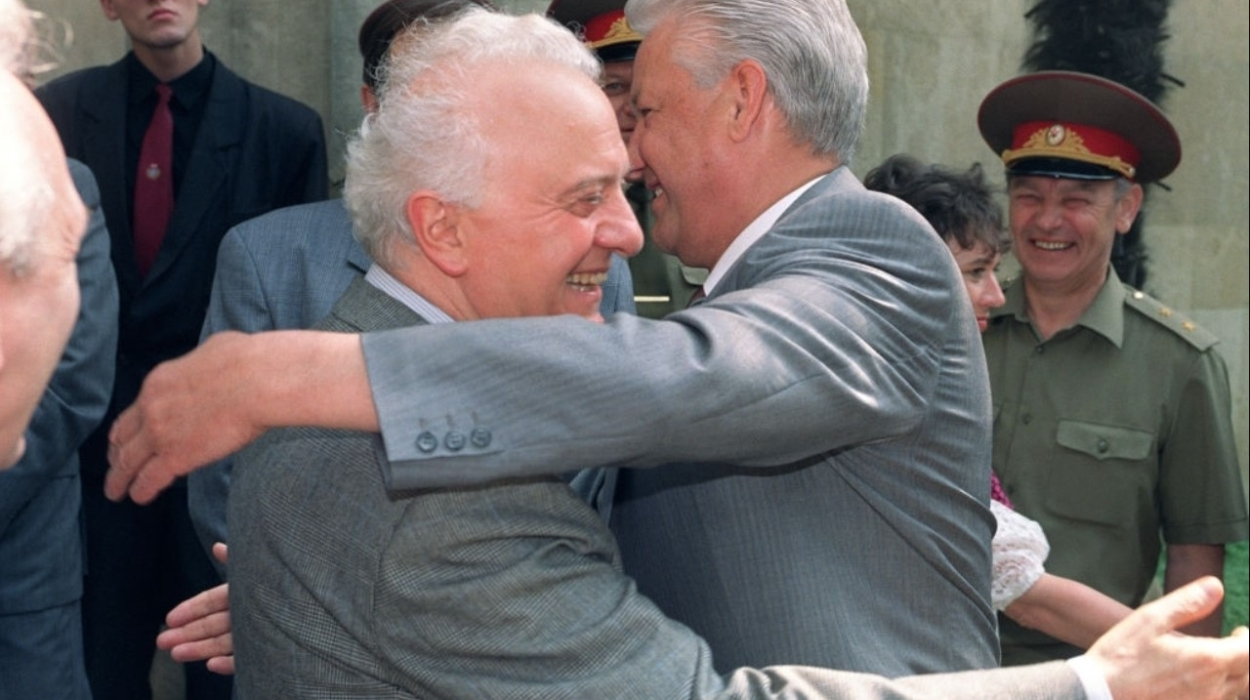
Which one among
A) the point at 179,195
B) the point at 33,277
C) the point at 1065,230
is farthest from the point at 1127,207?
the point at 33,277

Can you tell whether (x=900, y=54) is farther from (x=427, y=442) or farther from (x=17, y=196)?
(x=17, y=196)

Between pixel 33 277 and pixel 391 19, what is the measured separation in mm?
2024

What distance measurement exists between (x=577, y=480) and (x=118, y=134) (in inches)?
77.4

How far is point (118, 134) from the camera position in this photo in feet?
13.0

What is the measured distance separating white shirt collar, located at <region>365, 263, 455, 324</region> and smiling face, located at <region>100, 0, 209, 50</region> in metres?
2.09

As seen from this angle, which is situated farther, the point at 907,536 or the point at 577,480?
the point at 577,480

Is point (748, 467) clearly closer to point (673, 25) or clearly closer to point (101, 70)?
point (673, 25)

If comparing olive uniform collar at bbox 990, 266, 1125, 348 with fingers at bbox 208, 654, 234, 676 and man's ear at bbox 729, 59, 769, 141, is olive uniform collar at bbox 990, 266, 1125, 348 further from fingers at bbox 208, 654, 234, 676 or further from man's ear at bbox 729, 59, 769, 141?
fingers at bbox 208, 654, 234, 676

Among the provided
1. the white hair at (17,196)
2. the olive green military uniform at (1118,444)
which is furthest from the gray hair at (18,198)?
the olive green military uniform at (1118,444)

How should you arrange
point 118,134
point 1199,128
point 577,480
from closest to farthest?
point 577,480 → point 118,134 → point 1199,128

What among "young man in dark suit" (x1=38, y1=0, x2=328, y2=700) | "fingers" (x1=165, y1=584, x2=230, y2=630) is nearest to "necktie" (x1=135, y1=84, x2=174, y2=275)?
"young man in dark suit" (x1=38, y1=0, x2=328, y2=700)

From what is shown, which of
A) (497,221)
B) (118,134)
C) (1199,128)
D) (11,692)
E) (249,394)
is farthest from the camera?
(1199,128)

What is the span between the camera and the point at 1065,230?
4211 millimetres

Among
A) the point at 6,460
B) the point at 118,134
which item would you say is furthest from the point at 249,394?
the point at 118,134
